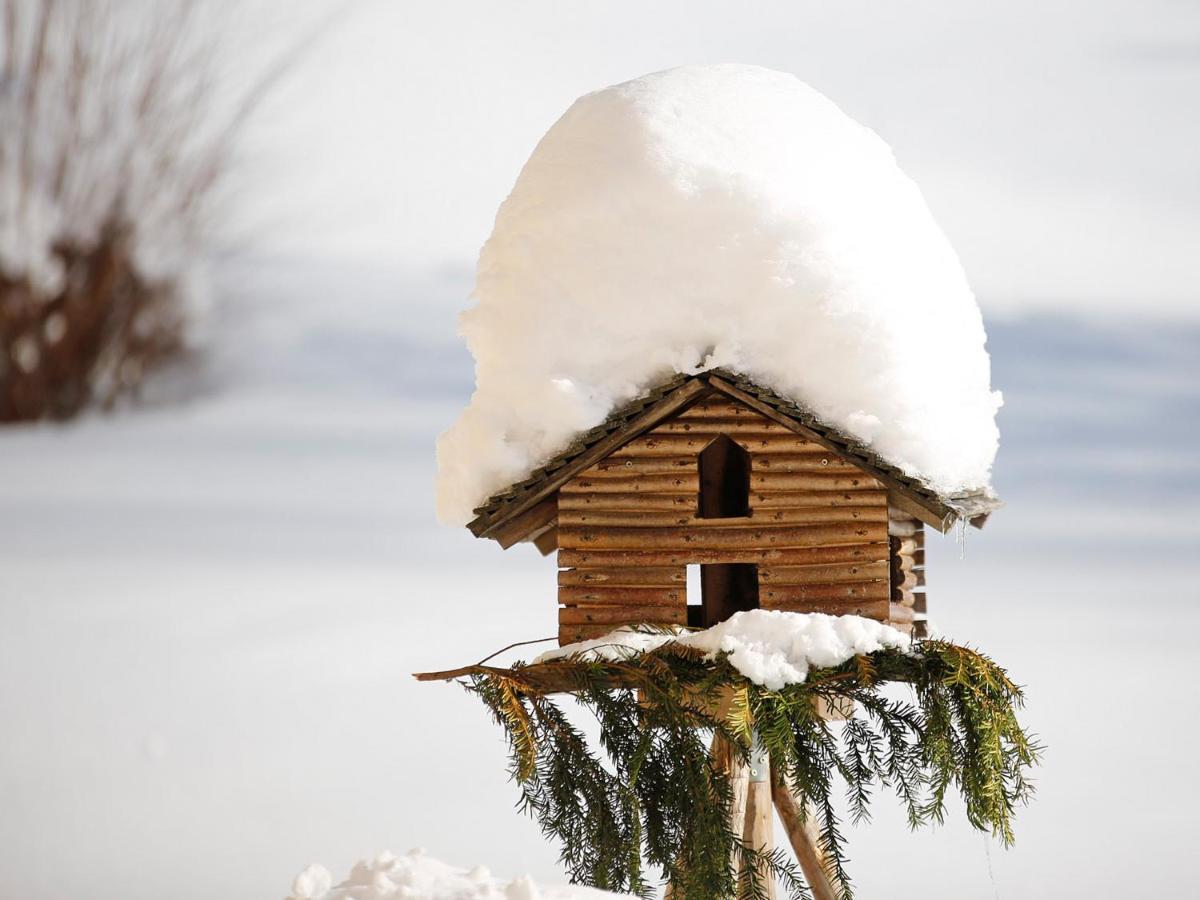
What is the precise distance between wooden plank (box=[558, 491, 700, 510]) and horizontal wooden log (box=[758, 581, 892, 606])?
0.33 metres

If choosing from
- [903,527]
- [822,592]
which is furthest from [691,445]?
[903,527]

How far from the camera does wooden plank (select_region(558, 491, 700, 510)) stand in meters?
3.92

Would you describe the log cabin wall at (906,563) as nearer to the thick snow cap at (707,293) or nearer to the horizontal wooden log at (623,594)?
the thick snow cap at (707,293)

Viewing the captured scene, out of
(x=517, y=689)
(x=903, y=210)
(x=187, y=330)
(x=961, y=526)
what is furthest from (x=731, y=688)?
(x=187, y=330)

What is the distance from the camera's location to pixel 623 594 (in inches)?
154

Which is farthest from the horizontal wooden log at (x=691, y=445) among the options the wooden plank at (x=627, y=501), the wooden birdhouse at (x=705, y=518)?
the wooden plank at (x=627, y=501)

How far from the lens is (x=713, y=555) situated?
391 centimetres

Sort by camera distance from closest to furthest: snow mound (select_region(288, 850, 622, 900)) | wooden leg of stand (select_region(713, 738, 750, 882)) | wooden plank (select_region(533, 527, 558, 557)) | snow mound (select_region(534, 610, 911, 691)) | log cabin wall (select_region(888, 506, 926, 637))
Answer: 1. snow mound (select_region(288, 850, 622, 900))
2. snow mound (select_region(534, 610, 911, 691))
3. wooden leg of stand (select_region(713, 738, 750, 882))
4. log cabin wall (select_region(888, 506, 926, 637))
5. wooden plank (select_region(533, 527, 558, 557))

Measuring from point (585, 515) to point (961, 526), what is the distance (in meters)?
1.08

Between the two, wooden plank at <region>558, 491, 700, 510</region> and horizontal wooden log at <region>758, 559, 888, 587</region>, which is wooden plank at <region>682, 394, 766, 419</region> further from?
horizontal wooden log at <region>758, 559, 888, 587</region>

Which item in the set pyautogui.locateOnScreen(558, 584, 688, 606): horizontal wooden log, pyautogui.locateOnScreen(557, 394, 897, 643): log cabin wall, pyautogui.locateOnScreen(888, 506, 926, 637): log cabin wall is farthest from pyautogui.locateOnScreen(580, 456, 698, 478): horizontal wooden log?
pyautogui.locateOnScreen(888, 506, 926, 637): log cabin wall

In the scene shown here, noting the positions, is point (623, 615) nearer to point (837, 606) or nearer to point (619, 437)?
point (619, 437)

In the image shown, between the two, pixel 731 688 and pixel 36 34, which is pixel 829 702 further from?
pixel 36 34

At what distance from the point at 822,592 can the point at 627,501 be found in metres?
0.62
